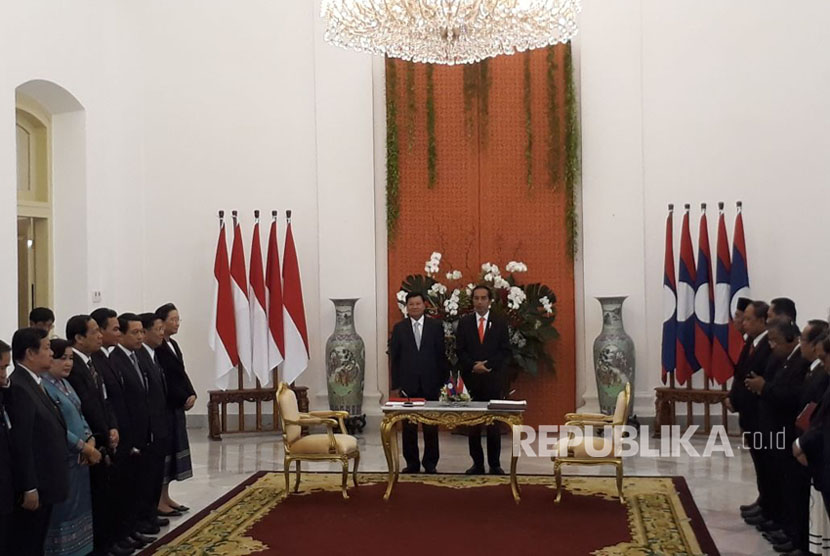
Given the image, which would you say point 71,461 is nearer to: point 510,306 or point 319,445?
point 319,445

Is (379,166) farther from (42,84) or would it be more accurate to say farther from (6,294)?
(6,294)

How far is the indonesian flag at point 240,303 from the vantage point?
11.4m

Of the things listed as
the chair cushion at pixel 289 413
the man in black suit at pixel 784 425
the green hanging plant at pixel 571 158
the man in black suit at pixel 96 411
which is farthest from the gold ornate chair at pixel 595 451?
the green hanging plant at pixel 571 158

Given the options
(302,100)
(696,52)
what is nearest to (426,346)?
(302,100)

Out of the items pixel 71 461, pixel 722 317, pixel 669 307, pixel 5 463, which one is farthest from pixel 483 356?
pixel 5 463

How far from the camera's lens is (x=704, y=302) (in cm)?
1087

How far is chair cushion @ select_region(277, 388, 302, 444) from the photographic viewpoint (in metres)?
7.98

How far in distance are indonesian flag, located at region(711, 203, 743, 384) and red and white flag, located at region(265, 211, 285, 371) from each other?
16.2 ft

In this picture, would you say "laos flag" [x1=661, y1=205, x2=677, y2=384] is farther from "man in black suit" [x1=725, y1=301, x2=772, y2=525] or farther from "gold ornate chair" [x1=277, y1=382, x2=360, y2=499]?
"gold ornate chair" [x1=277, y1=382, x2=360, y2=499]

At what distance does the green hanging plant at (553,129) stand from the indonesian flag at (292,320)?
3204 millimetres

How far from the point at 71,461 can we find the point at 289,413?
283cm

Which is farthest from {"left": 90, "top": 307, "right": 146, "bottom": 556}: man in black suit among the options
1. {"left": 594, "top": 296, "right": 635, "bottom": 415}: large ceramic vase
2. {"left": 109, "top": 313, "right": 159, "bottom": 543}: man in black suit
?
{"left": 594, "top": 296, "right": 635, "bottom": 415}: large ceramic vase

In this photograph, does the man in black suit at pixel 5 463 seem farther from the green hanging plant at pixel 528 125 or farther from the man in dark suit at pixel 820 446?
the green hanging plant at pixel 528 125

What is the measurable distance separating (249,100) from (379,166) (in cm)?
181
